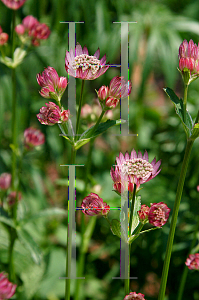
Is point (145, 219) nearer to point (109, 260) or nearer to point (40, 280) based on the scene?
point (40, 280)

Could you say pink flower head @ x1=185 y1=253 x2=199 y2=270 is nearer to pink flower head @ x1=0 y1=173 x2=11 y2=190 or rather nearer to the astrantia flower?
the astrantia flower

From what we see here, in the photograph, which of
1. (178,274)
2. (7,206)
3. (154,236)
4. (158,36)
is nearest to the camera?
(7,206)

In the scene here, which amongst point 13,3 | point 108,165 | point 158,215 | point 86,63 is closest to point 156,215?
point 158,215

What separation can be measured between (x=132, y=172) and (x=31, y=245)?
433mm

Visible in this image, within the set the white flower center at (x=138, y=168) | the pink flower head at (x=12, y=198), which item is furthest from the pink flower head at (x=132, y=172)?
the pink flower head at (x=12, y=198)

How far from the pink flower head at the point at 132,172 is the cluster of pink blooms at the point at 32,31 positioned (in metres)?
0.47

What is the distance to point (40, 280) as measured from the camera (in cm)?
96

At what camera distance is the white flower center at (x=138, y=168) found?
37 centimetres

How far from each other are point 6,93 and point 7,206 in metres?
0.41

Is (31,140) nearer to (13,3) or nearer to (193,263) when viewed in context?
(13,3)

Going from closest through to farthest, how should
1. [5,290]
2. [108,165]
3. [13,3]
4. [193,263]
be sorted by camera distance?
[5,290]
[193,263]
[13,3]
[108,165]

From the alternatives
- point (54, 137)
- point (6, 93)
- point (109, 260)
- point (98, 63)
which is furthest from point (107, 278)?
point (98, 63)

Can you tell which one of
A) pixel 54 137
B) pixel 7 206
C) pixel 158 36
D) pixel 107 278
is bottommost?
pixel 107 278

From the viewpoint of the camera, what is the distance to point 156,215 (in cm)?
38
